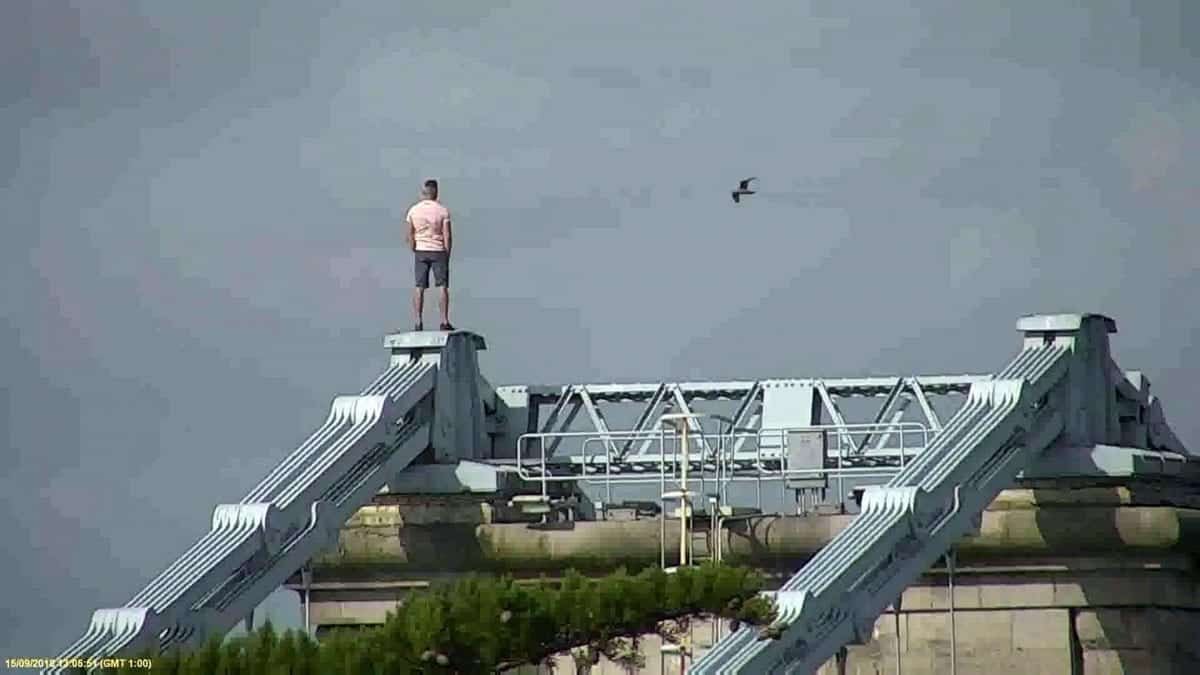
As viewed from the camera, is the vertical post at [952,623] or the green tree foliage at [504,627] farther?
the vertical post at [952,623]

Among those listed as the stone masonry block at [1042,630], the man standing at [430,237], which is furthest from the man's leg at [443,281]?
the stone masonry block at [1042,630]

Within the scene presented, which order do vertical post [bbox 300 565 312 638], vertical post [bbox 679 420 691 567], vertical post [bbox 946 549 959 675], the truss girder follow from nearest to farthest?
the truss girder < vertical post [bbox 679 420 691 567] < vertical post [bbox 946 549 959 675] < vertical post [bbox 300 565 312 638]

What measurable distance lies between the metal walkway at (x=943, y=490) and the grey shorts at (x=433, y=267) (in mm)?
7673

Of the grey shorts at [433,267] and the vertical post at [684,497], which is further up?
the grey shorts at [433,267]

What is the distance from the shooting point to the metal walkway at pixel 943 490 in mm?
59281

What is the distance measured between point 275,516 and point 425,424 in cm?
465

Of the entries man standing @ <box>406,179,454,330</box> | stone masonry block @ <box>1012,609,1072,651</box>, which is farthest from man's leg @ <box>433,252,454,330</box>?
stone masonry block @ <box>1012,609,1072,651</box>

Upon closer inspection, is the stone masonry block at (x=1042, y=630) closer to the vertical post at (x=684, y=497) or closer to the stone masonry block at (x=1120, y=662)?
the stone masonry block at (x=1120, y=662)

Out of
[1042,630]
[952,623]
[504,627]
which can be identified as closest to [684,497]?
[952,623]

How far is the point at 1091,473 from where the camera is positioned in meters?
65.4

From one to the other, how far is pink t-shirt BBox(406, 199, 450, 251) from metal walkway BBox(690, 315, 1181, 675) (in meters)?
7.94

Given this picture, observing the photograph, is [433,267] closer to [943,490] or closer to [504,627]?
[943,490]

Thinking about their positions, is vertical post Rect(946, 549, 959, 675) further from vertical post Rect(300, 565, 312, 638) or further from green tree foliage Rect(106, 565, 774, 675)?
green tree foliage Rect(106, 565, 774, 675)

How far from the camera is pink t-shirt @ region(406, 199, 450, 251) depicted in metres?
66.3
